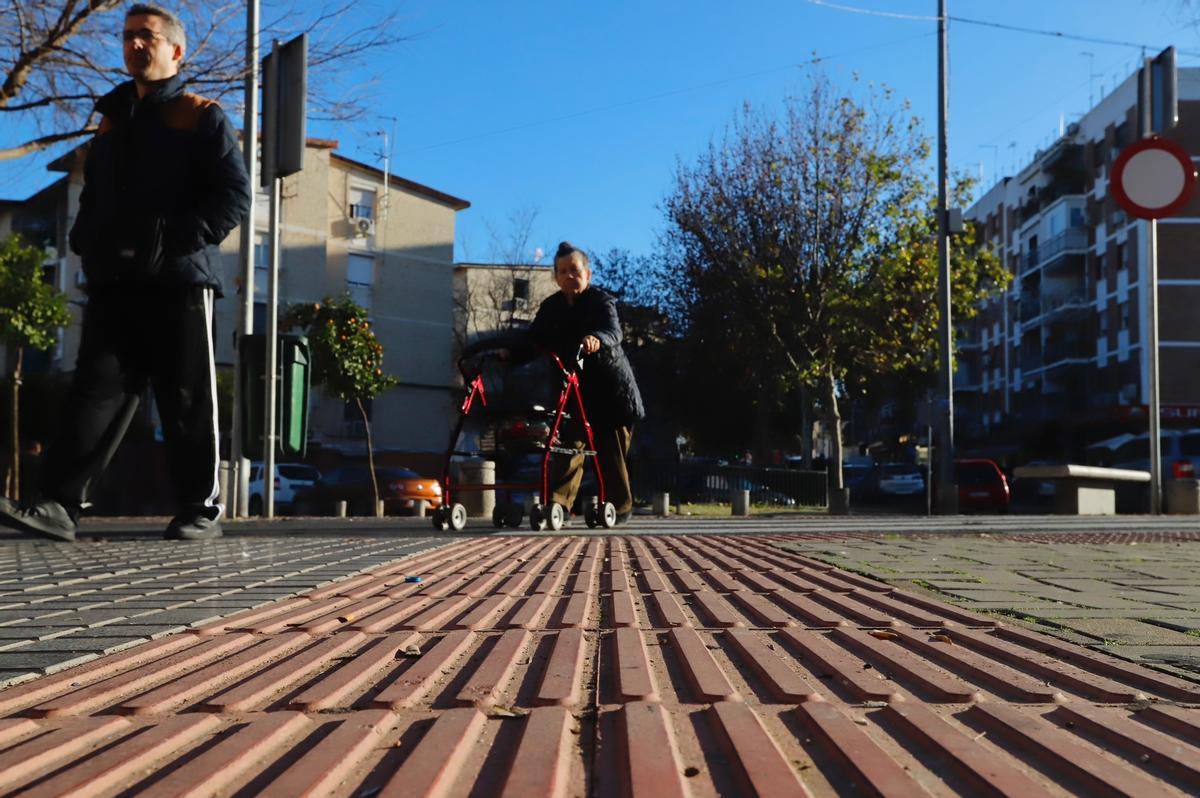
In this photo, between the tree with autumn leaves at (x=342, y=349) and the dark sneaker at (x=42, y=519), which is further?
the tree with autumn leaves at (x=342, y=349)

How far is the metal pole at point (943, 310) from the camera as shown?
24609 millimetres

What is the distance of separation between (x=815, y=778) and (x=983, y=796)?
199 millimetres

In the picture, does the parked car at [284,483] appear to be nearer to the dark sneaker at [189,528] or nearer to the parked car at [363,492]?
the parked car at [363,492]

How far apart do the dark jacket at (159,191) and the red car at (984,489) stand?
26.7m

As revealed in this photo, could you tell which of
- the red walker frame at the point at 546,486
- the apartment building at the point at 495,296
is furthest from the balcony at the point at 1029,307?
the red walker frame at the point at 546,486

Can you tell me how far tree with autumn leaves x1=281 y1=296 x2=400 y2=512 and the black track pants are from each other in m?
25.3

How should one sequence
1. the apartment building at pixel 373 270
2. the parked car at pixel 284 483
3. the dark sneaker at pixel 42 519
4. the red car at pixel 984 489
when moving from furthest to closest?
1. the apartment building at pixel 373 270
2. the parked car at pixel 284 483
3. the red car at pixel 984 489
4. the dark sneaker at pixel 42 519

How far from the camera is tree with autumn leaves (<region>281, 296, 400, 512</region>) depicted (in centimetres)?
3142

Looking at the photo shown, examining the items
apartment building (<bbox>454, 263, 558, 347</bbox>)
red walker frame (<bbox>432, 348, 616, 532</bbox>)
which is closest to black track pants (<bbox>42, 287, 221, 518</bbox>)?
red walker frame (<bbox>432, 348, 616, 532</bbox>)

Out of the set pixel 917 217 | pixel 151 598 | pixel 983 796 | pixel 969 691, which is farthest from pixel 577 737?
pixel 917 217

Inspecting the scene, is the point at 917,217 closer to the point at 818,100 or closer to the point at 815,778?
the point at 818,100

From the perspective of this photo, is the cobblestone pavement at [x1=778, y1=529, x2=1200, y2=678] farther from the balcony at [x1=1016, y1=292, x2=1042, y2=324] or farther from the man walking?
the balcony at [x1=1016, y1=292, x2=1042, y2=324]

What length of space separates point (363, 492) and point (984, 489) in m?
15.3

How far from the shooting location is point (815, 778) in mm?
1514
